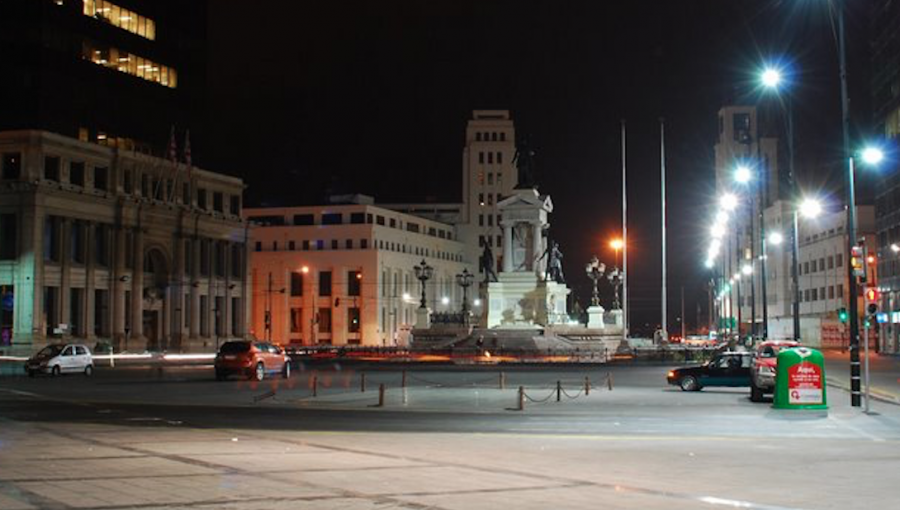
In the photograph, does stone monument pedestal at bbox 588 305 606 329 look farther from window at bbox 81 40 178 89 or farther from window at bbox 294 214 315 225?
window at bbox 294 214 315 225

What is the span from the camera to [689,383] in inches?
1464

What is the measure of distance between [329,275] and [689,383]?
326 feet

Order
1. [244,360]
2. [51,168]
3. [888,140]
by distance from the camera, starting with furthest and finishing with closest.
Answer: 1. [51,168]
2. [888,140]
3. [244,360]

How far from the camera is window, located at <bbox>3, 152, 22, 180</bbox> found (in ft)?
282

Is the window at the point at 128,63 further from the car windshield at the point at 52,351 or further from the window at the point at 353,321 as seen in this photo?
the car windshield at the point at 52,351

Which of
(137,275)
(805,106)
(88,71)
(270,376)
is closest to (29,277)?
(137,275)

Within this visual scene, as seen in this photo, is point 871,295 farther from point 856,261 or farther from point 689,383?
point 689,383

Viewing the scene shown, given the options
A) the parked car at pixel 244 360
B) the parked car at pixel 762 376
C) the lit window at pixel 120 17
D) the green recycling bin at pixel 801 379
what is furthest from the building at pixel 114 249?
the green recycling bin at pixel 801 379

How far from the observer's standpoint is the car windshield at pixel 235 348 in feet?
144

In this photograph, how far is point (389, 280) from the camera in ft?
445

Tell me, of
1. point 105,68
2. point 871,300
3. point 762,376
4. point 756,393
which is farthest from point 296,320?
point 871,300

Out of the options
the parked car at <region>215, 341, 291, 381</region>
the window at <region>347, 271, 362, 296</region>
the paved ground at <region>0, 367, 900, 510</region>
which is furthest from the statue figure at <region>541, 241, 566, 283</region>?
the window at <region>347, 271, 362, 296</region>

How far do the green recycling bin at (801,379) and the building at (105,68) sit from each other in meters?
76.1

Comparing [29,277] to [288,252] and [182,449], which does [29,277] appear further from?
[182,449]
